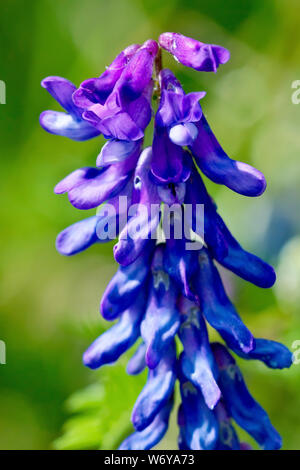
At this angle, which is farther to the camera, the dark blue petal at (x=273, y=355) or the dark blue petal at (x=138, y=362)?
the dark blue petal at (x=138, y=362)

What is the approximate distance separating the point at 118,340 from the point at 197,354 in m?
0.28

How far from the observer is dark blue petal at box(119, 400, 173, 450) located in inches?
90.4

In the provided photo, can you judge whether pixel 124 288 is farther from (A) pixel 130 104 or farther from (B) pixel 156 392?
(A) pixel 130 104

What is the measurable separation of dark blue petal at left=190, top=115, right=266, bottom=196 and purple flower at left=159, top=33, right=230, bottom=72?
201mm

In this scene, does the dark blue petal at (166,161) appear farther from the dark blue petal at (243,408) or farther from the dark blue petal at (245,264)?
the dark blue petal at (243,408)

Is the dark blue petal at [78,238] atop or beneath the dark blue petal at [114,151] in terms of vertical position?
beneath

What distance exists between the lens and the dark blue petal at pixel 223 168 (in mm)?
1972

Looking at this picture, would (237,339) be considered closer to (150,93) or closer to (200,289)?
(200,289)

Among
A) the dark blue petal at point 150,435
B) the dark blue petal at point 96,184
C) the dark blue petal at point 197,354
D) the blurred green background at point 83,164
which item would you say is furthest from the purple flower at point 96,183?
the blurred green background at point 83,164

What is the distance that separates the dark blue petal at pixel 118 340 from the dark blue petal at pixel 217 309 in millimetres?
236

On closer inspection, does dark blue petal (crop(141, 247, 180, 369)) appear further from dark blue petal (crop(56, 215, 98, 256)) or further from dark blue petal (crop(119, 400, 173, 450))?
dark blue petal (crop(119, 400, 173, 450))

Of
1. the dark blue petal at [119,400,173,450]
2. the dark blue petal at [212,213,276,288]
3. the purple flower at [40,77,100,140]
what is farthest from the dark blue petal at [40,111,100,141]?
the dark blue petal at [119,400,173,450]
